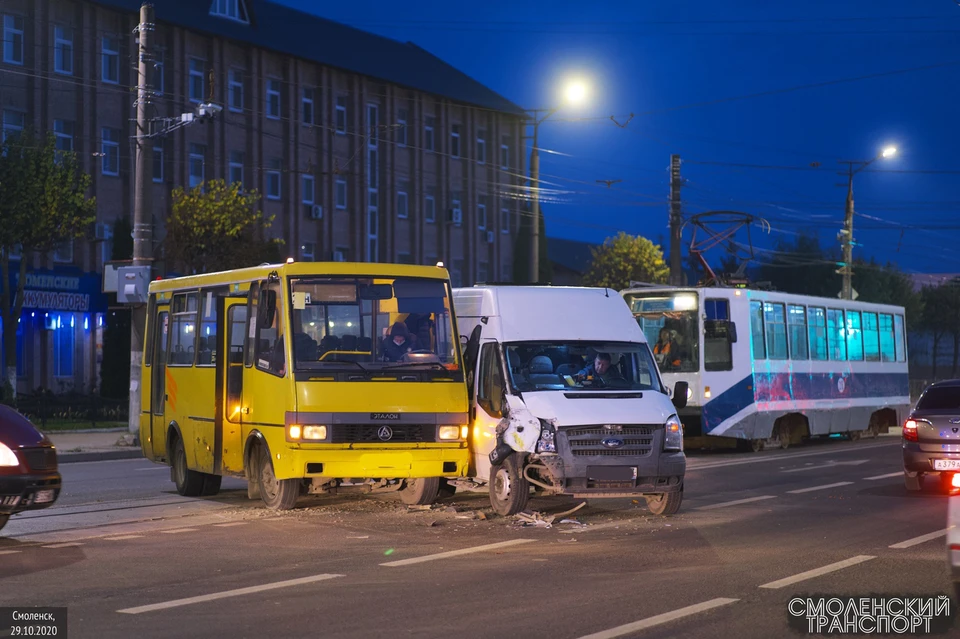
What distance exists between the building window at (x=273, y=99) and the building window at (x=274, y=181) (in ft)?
5.66

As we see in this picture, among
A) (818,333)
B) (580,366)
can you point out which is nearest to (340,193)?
(818,333)

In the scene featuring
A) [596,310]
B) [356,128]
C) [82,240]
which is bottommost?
[596,310]

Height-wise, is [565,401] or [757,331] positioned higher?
[757,331]

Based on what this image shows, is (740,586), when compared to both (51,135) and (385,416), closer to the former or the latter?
(385,416)

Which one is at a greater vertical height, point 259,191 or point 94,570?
point 259,191

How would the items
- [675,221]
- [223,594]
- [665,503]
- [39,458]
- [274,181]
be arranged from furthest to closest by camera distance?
[274,181] < [675,221] < [665,503] < [39,458] < [223,594]

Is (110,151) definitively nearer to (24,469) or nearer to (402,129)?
(402,129)

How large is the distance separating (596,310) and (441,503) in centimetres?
294

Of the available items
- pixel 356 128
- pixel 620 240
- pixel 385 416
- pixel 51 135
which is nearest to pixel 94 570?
pixel 385 416

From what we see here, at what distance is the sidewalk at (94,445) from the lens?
26.0 metres

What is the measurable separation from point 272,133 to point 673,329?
93.7 feet

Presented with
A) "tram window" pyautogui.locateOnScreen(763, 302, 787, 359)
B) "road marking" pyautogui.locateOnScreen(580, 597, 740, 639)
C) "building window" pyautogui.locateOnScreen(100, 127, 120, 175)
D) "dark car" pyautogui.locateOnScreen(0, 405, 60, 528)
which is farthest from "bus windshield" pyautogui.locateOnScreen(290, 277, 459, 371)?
"building window" pyautogui.locateOnScreen(100, 127, 120, 175)

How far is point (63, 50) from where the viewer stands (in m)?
45.4

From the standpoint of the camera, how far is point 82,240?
151 feet
